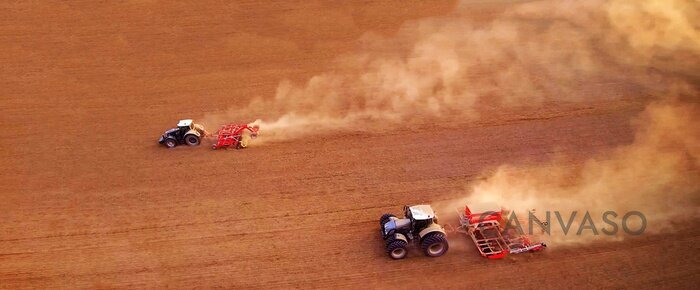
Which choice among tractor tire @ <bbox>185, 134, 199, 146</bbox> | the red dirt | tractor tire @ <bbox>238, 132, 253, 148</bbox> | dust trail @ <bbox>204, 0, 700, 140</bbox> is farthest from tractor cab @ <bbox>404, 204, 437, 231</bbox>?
tractor tire @ <bbox>185, 134, 199, 146</bbox>

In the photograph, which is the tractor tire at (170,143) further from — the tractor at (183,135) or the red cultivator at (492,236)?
the red cultivator at (492,236)

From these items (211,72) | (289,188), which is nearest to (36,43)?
(211,72)

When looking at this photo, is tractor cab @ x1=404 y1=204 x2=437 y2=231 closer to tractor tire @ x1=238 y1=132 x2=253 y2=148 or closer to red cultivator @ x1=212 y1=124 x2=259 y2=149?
tractor tire @ x1=238 y1=132 x2=253 y2=148

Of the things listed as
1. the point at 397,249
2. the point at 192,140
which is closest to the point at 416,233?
the point at 397,249

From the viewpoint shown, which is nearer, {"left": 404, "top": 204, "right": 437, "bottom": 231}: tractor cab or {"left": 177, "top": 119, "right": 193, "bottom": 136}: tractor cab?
{"left": 404, "top": 204, "right": 437, "bottom": 231}: tractor cab

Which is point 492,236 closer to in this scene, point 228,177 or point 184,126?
point 228,177

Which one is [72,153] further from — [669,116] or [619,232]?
[669,116]

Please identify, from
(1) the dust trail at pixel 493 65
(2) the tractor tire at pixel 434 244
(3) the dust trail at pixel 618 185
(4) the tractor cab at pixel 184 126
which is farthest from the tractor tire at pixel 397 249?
(4) the tractor cab at pixel 184 126
